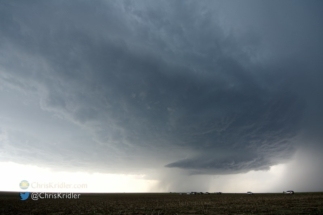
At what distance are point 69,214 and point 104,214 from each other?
6012 millimetres

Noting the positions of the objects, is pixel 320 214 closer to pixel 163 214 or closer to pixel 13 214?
pixel 163 214

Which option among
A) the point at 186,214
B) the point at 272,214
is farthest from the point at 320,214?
the point at 186,214

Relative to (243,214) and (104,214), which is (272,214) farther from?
(104,214)

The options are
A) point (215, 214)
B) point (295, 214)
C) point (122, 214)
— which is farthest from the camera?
point (122, 214)

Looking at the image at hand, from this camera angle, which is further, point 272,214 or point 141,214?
point 141,214

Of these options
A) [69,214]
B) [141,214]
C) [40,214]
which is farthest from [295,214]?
[40,214]

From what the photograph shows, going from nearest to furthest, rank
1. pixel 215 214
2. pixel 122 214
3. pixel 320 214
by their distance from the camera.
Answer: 1. pixel 320 214
2. pixel 215 214
3. pixel 122 214

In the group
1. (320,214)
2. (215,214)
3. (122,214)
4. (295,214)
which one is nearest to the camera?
(320,214)

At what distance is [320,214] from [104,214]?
1247 inches

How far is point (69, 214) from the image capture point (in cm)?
3809

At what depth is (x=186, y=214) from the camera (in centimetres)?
3531

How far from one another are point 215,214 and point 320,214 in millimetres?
13759

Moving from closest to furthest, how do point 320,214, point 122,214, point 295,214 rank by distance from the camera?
point 320,214 < point 295,214 < point 122,214

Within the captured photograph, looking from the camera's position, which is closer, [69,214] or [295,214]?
[295,214]
